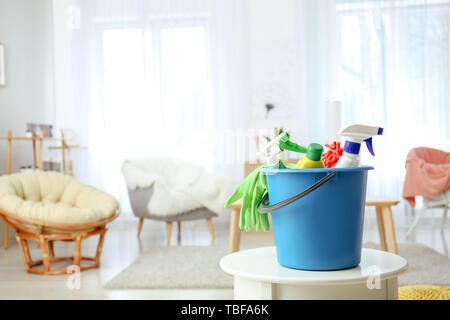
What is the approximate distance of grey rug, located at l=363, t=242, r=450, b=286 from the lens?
241 cm

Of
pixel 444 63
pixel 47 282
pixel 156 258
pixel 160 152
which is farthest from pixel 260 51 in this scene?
pixel 47 282

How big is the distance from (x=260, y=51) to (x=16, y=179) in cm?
285

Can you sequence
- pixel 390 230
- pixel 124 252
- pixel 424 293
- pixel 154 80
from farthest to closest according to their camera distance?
pixel 154 80 → pixel 124 252 → pixel 390 230 → pixel 424 293

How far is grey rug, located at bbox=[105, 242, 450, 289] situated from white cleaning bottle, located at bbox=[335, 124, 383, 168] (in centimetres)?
176

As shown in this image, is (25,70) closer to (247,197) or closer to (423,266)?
(423,266)

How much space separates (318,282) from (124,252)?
302 cm

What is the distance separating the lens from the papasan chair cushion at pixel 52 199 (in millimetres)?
2785

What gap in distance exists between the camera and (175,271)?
2793mm

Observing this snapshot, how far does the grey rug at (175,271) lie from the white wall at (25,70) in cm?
171

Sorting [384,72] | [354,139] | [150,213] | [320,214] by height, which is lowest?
[150,213]

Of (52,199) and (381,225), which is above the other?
(52,199)

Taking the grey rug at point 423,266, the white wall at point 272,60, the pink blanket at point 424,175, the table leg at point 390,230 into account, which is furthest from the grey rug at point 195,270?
the white wall at point 272,60

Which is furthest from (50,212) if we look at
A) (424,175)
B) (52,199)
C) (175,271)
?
(424,175)

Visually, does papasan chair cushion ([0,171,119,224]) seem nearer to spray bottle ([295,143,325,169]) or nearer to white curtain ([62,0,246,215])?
white curtain ([62,0,246,215])
